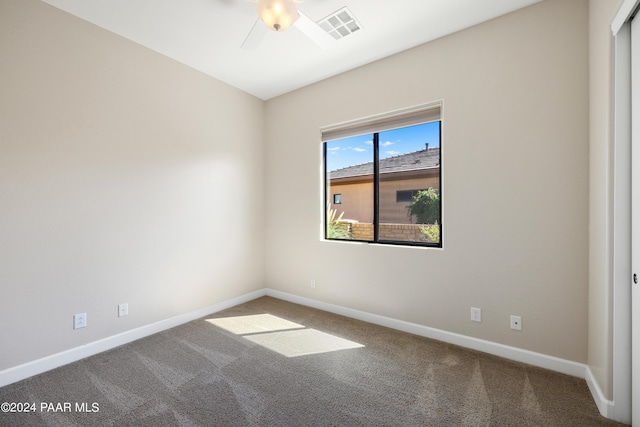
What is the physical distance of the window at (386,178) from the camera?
2672 mm

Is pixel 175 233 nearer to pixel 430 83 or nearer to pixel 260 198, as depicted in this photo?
pixel 260 198

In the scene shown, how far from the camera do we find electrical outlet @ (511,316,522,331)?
2.12 m

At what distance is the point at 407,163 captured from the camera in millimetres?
2865

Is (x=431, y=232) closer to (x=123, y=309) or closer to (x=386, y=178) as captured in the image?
(x=386, y=178)

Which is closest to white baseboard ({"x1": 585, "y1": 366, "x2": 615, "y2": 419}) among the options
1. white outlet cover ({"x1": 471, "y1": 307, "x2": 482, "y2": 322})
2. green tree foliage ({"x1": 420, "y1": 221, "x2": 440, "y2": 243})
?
white outlet cover ({"x1": 471, "y1": 307, "x2": 482, "y2": 322})

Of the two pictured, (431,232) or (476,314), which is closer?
(476,314)

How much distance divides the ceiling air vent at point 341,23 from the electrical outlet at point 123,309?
3.16 meters

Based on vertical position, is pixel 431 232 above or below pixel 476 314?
above

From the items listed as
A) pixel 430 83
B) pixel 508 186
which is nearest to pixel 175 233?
pixel 430 83

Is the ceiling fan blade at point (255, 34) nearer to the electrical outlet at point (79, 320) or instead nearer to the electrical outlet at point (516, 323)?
the electrical outlet at point (79, 320)

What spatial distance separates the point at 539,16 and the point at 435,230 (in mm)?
1913

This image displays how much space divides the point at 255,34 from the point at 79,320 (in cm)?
277

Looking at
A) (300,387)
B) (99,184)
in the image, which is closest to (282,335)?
(300,387)

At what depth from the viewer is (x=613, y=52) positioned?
4.98 ft
